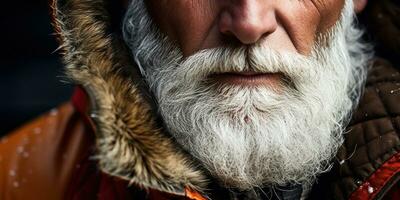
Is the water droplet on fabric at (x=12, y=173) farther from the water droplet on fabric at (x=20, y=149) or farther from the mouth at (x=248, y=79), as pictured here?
the mouth at (x=248, y=79)

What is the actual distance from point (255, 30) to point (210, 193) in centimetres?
55

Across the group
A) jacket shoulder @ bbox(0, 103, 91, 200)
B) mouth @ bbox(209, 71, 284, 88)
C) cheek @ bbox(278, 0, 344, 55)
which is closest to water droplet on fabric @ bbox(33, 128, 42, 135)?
jacket shoulder @ bbox(0, 103, 91, 200)

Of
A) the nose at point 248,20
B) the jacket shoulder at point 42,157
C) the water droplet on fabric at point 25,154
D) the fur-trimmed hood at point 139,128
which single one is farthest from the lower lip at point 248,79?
the water droplet on fabric at point 25,154

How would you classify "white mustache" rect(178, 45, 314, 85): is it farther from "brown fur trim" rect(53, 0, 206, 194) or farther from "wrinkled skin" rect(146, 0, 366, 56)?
"brown fur trim" rect(53, 0, 206, 194)

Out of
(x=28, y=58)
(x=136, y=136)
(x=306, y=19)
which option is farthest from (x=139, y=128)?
(x=28, y=58)

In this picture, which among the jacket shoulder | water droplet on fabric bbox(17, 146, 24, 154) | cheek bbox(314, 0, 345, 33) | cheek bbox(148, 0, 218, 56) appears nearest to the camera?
cheek bbox(148, 0, 218, 56)

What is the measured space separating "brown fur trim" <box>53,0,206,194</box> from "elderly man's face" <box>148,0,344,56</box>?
0.66 ft

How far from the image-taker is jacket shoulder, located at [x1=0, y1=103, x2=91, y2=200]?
2494 millimetres

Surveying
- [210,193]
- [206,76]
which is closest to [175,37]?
[206,76]

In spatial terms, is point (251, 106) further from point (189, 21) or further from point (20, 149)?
point (20, 149)

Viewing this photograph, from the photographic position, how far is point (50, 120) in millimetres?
2732

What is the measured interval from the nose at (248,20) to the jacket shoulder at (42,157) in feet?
2.85

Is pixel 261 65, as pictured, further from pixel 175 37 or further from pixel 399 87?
pixel 399 87

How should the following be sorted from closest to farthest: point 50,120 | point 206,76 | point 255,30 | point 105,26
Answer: point 255,30 < point 206,76 < point 105,26 < point 50,120
